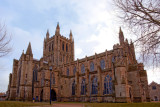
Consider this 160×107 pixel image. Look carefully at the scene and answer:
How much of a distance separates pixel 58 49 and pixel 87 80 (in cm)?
3080

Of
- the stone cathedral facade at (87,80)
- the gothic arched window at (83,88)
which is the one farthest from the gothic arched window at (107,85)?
the gothic arched window at (83,88)

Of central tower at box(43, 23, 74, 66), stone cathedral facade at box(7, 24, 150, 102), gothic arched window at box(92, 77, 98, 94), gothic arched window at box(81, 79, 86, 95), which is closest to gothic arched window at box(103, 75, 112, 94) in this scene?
stone cathedral facade at box(7, 24, 150, 102)

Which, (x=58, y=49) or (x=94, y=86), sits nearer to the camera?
(x=94, y=86)

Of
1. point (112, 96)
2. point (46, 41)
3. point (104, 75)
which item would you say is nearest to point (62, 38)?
point (46, 41)

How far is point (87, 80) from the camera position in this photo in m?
33.4

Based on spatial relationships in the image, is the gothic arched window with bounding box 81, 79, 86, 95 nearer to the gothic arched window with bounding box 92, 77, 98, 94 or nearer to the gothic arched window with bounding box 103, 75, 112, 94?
the gothic arched window with bounding box 92, 77, 98, 94

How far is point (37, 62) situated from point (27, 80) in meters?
8.12

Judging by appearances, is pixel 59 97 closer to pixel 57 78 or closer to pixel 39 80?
pixel 57 78

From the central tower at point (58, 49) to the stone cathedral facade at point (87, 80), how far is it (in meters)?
12.9

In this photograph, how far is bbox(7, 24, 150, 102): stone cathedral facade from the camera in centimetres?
2741

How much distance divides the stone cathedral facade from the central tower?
12879mm

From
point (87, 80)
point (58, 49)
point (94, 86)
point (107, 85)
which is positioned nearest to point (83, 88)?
point (87, 80)

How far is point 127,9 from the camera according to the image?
33.0ft

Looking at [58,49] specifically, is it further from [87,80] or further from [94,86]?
[94,86]
